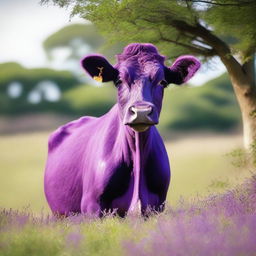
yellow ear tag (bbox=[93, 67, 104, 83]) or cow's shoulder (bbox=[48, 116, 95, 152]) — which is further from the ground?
yellow ear tag (bbox=[93, 67, 104, 83])

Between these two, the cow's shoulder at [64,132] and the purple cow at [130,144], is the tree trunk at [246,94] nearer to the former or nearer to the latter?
the cow's shoulder at [64,132]

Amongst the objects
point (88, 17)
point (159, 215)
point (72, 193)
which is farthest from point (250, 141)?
point (159, 215)

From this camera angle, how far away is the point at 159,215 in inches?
237

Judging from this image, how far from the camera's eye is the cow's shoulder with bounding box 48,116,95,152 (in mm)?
9148

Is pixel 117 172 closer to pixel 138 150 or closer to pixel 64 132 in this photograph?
pixel 138 150

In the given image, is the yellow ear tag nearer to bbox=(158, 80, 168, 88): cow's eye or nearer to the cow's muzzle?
bbox=(158, 80, 168, 88): cow's eye

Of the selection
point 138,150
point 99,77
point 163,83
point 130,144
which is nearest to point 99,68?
point 99,77

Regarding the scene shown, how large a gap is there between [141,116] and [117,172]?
107 centimetres

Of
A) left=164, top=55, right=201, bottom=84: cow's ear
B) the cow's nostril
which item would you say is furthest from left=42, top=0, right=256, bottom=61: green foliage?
the cow's nostril

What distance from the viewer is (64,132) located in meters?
9.29

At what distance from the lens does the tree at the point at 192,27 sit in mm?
11180

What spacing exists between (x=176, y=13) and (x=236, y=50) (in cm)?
148

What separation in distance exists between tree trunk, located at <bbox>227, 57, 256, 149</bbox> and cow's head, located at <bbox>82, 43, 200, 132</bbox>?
6.18 meters

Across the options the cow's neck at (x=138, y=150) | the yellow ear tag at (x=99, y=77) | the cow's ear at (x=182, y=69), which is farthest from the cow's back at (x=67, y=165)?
the cow's ear at (x=182, y=69)
